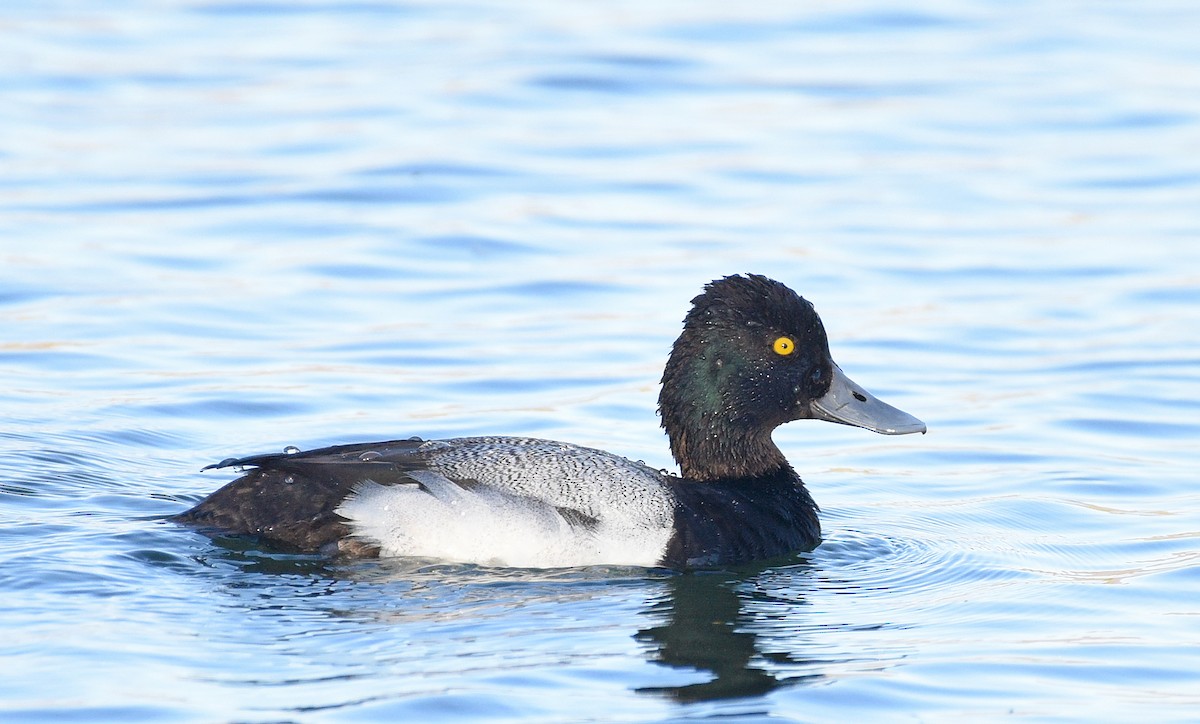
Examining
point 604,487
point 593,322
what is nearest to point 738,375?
point 604,487

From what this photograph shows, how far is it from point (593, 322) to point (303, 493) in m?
5.20

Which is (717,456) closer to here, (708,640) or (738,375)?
(738,375)

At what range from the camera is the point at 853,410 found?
9320 millimetres

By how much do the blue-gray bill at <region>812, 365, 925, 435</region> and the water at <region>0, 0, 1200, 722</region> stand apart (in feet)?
1.75

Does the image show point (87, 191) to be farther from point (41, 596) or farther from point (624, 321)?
point (41, 596)

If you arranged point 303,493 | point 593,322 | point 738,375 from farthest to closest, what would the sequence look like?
point 593,322, point 738,375, point 303,493

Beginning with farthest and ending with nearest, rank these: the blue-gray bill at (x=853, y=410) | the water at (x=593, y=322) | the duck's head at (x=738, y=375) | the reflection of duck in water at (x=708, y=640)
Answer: the blue-gray bill at (x=853, y=410) → the duck's head at (x=738, y=375) → the water at (x=593, y=322) → the reflection of duck in water at (x=708, y=640)

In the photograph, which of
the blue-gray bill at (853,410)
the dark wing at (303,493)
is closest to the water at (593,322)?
the dark wing at (303,493)

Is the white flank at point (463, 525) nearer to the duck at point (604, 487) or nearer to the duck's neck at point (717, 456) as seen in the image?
the duck at point (604, 487)

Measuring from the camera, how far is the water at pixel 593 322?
23.6 ft

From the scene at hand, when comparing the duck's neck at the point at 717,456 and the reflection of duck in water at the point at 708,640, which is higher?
the duck's neck at the point at 717,456

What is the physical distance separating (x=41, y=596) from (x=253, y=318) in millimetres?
5387

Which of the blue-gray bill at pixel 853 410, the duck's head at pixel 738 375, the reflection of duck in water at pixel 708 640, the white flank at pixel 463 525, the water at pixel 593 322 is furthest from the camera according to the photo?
the blue-gray bill at pixel 853 410

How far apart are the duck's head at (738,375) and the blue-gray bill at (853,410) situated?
0.12 m
